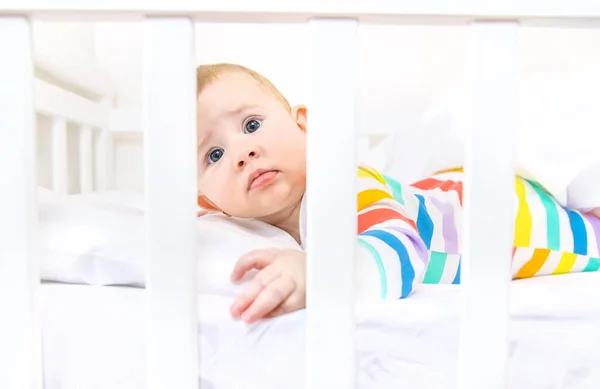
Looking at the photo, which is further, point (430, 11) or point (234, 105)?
point (234, 105)

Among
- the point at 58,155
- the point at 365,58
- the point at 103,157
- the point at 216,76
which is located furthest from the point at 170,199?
the point at 365,58

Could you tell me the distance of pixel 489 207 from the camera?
1.72 ft

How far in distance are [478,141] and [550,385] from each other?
9.3 inches

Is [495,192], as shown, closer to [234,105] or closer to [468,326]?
[468,326]

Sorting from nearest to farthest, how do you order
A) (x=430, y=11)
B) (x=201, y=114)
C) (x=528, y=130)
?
(x=430, y=11), (x=201, y=114), (x=528, y=130)

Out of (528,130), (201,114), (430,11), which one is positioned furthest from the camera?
(528,130)

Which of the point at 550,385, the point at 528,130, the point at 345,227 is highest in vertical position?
the point at 528,130

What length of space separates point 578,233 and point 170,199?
726 mm

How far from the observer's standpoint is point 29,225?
1.69ft

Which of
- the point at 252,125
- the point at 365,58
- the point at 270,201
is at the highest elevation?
the point at 365,58

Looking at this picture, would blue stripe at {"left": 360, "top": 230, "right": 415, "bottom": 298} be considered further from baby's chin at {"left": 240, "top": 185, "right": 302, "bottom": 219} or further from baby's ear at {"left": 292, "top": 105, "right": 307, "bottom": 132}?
baby's ear at {"left": 292, "top": 105, "right": 307, "bottom": 132}

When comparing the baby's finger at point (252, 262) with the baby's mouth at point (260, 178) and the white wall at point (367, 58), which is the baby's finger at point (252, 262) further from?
the white wall at point (367, 58)

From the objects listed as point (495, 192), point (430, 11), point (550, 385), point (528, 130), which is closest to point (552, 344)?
point (550, 385)

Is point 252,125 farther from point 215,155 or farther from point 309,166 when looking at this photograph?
point 309,166
